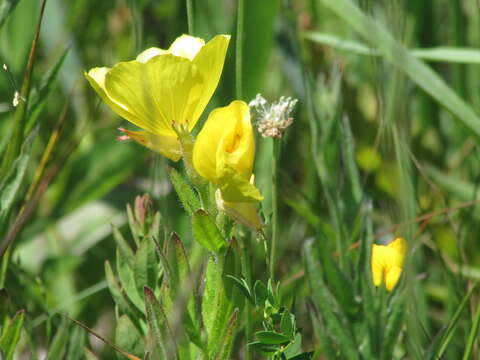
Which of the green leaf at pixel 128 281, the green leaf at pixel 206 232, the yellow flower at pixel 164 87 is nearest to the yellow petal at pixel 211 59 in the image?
the yellow flower at pixel 164 87

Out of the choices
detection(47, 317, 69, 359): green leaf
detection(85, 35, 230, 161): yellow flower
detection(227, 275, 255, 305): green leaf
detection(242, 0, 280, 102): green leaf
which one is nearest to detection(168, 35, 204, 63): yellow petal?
detection(85, 35, 230, 161): yellow flower

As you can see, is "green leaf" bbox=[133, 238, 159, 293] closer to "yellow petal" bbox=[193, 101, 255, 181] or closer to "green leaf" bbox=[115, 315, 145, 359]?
"green leaf" bbox=[115, 315, 145, 359]

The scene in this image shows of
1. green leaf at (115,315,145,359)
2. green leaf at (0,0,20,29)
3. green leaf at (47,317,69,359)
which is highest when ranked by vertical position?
green leaf at (0,0,20,29)

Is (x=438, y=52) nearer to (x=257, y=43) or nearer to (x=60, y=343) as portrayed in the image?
(x=257, y=43)

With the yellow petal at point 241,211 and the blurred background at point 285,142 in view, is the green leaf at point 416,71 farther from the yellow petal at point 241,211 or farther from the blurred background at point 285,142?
the yellow petal at point 241,211

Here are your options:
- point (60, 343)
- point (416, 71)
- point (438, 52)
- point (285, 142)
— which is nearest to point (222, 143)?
point (60, 343)

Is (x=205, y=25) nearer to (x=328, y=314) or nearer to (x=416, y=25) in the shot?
Result: (x=416, y=25)
